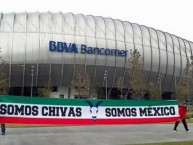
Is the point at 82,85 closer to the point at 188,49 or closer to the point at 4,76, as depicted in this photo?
the point at 4,76

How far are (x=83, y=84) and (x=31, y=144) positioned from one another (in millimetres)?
59427

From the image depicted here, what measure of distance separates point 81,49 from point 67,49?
10.8 ft

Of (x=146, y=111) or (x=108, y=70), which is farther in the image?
(x=108, y=70)

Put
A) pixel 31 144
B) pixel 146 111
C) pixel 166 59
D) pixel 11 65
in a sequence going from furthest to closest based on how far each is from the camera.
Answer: pixel 166 59
pixel 11 65
pixel 146 111
pixel 31 144

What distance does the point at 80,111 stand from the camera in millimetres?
18984

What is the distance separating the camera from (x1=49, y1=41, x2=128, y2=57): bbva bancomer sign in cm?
8538

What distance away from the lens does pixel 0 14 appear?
8988cm

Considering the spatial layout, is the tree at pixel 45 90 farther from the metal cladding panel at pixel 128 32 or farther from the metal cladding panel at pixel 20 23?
the metal cladding panel at pixel 128 32

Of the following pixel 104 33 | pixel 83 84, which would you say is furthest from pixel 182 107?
pixel 104 33

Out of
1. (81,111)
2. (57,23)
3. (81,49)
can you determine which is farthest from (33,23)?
(81,111)

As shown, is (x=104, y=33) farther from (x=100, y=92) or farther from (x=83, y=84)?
(x=83, y=84)

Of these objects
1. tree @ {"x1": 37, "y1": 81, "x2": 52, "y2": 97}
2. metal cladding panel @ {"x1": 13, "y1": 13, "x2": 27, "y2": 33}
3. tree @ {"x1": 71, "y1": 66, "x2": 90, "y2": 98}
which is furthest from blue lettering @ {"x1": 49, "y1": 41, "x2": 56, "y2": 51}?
tree @ {"x1": 71, "y1": 66, "x2": 90, "y2": 98}

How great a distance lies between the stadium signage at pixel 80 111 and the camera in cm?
1780

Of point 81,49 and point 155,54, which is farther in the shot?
point 155,54
